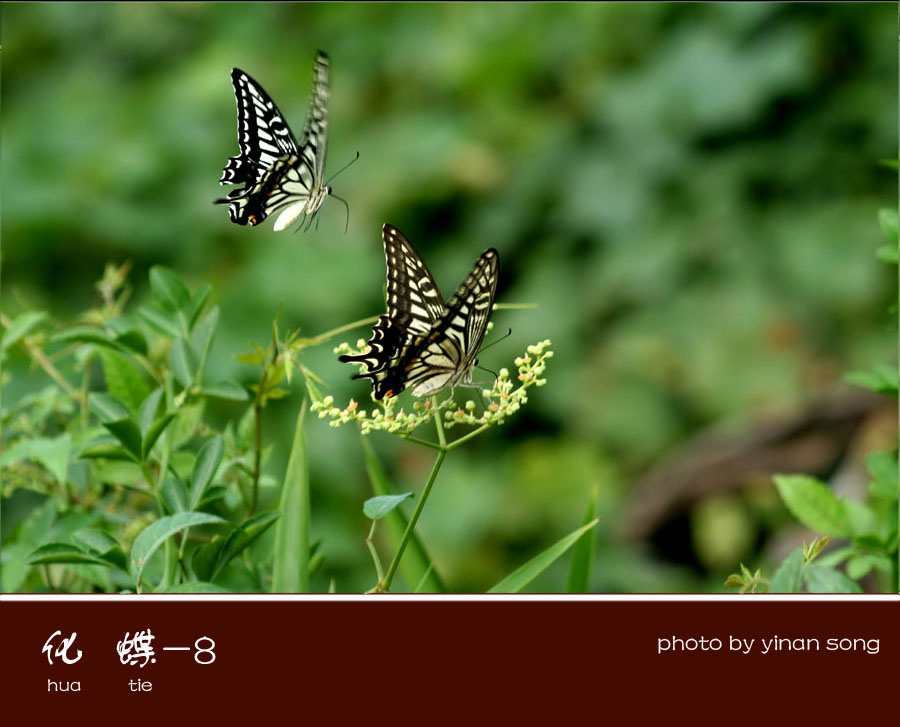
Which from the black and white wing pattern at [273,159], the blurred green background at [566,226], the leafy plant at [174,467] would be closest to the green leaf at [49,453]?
the leafy plant at [174,467]

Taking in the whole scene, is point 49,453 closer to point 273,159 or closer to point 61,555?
point 61,555

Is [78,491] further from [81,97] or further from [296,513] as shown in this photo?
[81,97]

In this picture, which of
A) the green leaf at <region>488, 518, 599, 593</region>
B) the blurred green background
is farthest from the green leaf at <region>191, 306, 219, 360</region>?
the blurred green background

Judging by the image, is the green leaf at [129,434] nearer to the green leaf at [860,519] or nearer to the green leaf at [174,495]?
the green leaf at [174,495]

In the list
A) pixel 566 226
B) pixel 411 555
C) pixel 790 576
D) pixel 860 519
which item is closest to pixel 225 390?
pixel 411 555

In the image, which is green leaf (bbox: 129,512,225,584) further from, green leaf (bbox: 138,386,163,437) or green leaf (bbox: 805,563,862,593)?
green leaf (bbox: 805,563,862,593)
